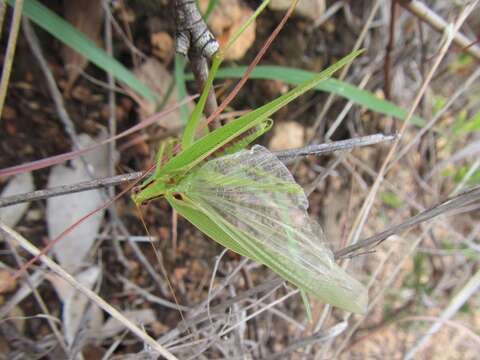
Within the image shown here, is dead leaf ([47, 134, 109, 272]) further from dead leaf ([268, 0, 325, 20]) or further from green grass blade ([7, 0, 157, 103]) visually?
dead leaf ([268, 0, 325, 20])

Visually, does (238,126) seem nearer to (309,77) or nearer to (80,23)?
(309,77)

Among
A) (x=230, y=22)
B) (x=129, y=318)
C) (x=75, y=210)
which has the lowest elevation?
(x=129, y=318)

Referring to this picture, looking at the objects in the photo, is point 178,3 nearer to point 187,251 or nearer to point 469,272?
point 187,251

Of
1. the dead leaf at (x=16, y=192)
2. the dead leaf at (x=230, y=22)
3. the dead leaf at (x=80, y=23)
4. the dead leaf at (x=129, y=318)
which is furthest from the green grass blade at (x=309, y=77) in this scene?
the dead leaf at (x=129, y=318)

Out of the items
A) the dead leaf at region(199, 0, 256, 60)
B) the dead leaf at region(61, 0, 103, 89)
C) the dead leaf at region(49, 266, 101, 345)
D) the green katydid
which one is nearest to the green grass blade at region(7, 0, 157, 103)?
the dead leaf at region(61, 0, 103, 89)

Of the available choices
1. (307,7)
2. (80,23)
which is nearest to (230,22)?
(307,7)
